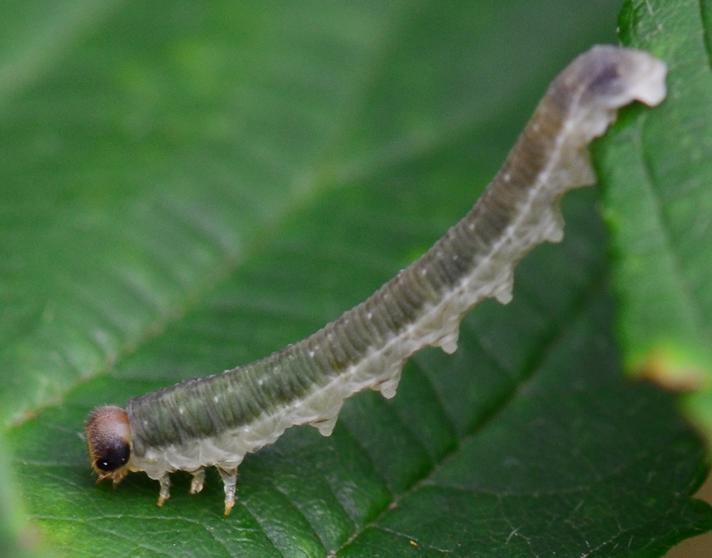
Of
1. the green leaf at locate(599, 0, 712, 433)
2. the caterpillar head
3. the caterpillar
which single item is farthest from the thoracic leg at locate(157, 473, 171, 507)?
the green leaf at locate(599, 0, 712, 433)

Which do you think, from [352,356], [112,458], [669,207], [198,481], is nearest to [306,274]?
[352,356]

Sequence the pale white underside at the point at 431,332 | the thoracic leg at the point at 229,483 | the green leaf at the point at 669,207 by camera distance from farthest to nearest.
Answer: the thoracic leg at the point at 229,483
the pale white underside at the point at 431,332
the green leaf at the point at 669,207

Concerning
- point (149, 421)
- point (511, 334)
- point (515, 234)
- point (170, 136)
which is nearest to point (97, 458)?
point (149, 421)

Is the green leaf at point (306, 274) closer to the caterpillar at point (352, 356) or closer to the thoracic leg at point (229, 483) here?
the thoracic leg at point (229, 483)

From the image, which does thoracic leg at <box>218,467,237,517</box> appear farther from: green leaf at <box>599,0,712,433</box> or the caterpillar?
green leaf at <box>599,0,712,433</box>

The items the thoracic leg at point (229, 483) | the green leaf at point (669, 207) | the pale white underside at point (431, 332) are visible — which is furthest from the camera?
the thoracic leg at point (229, 483)

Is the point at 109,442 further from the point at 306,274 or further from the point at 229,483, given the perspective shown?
the point at 306,274

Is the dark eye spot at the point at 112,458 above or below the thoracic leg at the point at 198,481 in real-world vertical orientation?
above

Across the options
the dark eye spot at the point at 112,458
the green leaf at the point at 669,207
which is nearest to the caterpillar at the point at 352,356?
the dark eye spot at the point at 112,458
